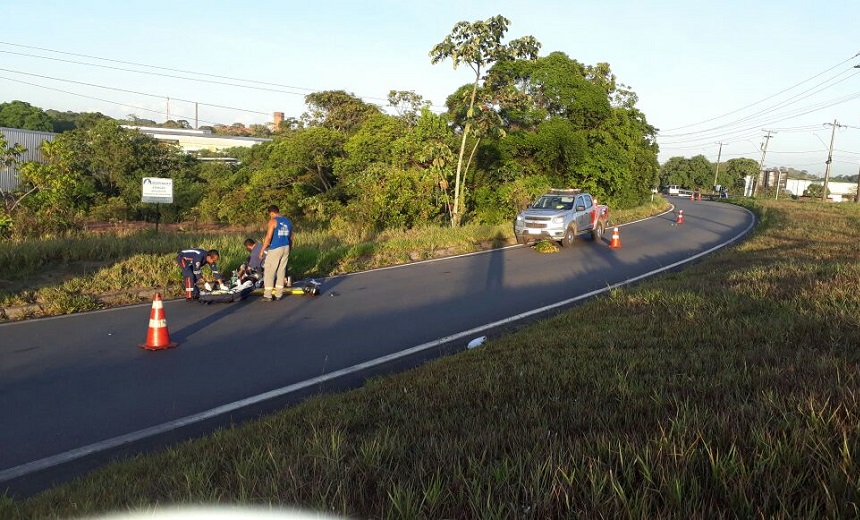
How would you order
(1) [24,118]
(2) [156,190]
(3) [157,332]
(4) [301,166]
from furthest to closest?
(1) [24,118], (4) [301,166], (2) [156,190], (3) [157,332]

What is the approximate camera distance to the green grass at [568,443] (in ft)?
9.23

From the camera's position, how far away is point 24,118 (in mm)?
81438

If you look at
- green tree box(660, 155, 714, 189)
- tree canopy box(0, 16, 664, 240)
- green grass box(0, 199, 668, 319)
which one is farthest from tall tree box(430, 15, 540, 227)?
green tree box(660, 155, 714, 189)

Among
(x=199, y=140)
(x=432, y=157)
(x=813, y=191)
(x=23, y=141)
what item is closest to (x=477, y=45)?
(x=432, y=157)

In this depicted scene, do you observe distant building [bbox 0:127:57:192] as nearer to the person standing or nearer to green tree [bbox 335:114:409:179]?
green tree [bbox 335:114:409:179]

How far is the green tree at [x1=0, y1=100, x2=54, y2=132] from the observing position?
263 feet

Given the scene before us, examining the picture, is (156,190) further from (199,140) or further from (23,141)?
(199,140)

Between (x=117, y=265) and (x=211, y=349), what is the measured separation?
16.6 feet

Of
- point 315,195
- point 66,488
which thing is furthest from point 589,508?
point 315,195

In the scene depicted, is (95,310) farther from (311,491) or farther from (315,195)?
(315,195)

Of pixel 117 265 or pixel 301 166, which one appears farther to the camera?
pixel 301 166

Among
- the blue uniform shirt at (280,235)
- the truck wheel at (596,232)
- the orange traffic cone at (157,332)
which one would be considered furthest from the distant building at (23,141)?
the orange traffic cone at (157,332)

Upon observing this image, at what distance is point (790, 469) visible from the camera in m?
2.89

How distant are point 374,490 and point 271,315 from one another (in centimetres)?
745
